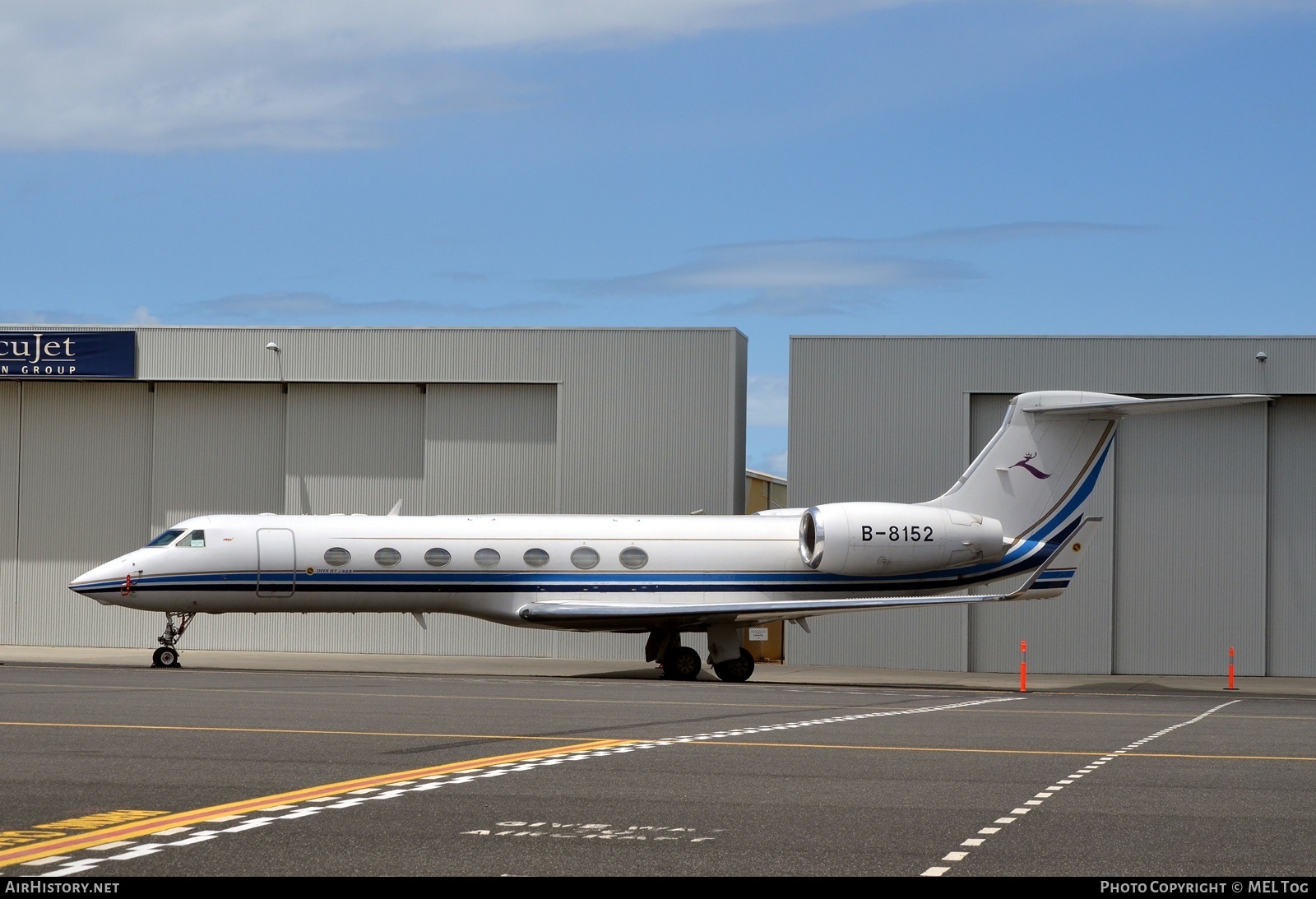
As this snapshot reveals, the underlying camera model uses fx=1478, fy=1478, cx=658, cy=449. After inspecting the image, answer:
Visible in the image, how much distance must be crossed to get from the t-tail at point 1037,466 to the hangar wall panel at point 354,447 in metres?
12.7

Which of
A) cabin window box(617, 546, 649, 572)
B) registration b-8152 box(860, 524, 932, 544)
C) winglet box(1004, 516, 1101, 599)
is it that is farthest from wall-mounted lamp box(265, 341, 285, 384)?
winglet box(1004, 516, 1101, 599)

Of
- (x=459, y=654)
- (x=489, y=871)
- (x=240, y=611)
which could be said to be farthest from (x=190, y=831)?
(x=459, y=654)

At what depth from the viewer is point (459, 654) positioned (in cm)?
3338

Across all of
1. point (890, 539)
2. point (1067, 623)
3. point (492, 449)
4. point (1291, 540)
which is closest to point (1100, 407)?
point (890, 539)

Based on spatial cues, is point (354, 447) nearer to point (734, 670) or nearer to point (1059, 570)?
point (734, 670)

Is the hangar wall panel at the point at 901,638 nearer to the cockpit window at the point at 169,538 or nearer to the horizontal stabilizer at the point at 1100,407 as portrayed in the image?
the horizontal stabilizer at the point at 1100,407

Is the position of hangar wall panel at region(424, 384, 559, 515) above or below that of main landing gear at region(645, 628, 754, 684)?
above

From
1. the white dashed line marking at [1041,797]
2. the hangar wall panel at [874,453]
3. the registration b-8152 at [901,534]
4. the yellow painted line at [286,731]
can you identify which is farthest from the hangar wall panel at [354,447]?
the white dashed line marking at [1041,797]

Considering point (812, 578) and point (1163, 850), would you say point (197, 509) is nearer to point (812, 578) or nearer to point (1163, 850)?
point (812, 578)

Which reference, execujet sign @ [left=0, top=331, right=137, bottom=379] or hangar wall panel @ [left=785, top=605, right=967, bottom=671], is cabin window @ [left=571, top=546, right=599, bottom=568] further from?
execujet sign @ [left=0, top=331, right=137, bottom=379]

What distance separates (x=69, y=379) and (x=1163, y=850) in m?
31.7

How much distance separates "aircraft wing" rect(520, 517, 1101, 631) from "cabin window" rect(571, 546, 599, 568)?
2.10ft

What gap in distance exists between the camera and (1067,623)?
32000 mm

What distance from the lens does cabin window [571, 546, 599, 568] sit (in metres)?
26.8
